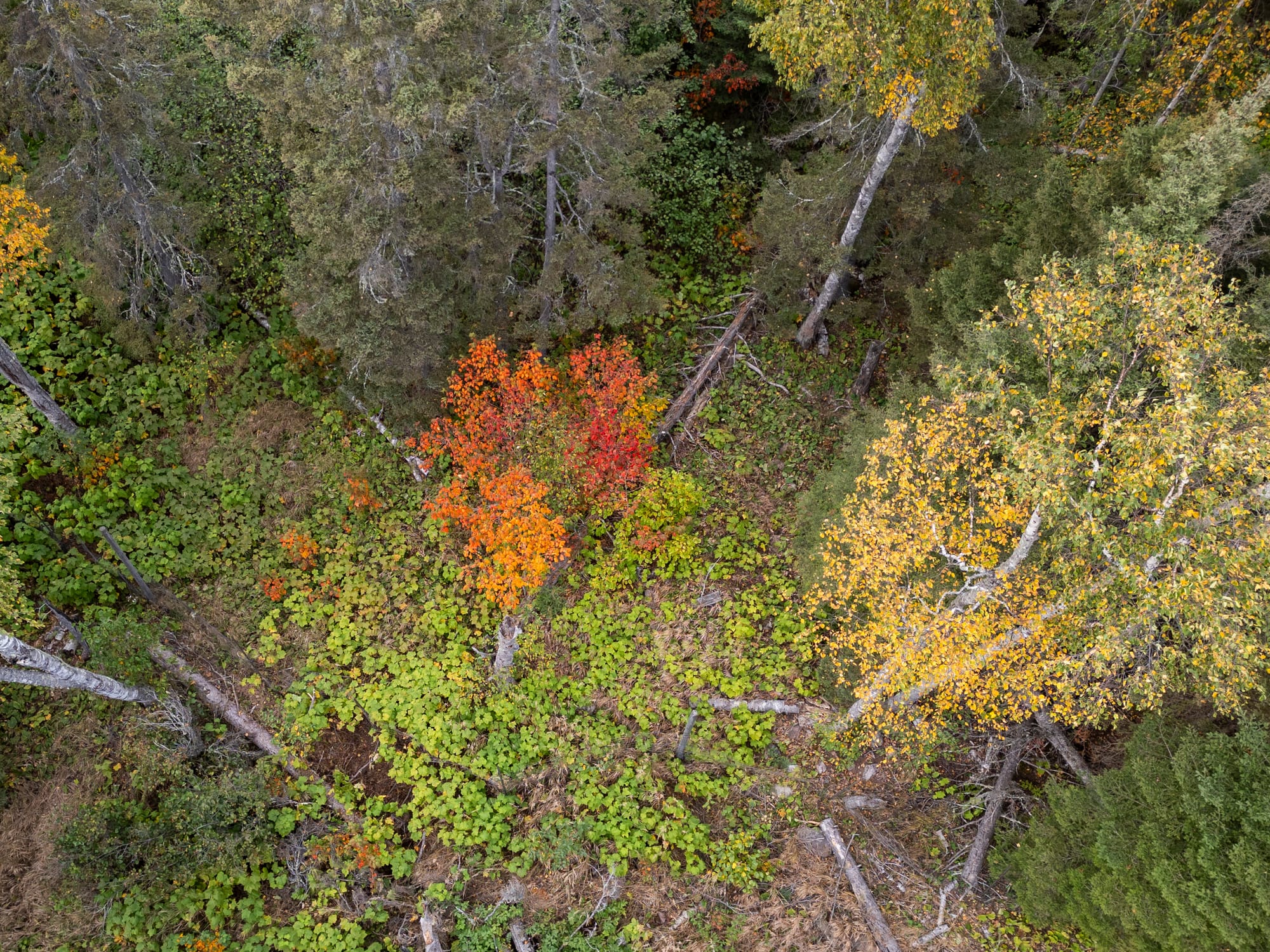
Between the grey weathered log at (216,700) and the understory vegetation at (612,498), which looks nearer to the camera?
the understory vegetation at (612,498)

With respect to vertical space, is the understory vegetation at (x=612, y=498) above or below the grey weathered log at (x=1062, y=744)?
above

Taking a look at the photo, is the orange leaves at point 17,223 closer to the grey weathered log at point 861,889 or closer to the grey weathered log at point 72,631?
the grey weathered log at point 72,631

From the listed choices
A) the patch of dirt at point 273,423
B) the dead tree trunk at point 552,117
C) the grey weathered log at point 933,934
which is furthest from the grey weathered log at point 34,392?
the grey weathered log at point 933,934

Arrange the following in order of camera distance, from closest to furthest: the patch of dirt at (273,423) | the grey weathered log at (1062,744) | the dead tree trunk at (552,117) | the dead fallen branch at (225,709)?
the grey weathered log at (1062,744), the dead tree trunk at (552,117), the dead fallen branch at (225,709), the patch of dirt at (273,423)

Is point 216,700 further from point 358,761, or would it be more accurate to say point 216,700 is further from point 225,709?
point 358,761

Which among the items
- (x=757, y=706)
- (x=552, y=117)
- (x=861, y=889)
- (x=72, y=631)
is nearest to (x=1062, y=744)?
(x=861, y=889)

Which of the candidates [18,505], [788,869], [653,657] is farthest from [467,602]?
[18,505]
